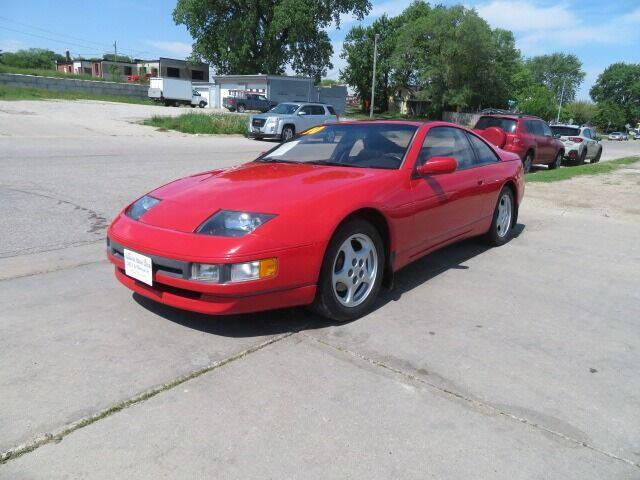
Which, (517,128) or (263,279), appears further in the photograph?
(517,128)

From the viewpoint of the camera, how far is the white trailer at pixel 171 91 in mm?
47125

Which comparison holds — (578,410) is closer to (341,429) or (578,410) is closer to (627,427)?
(627,427)

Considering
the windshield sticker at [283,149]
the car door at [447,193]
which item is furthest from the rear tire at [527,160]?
the windshield sticker at [283,149]

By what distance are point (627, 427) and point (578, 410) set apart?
0.71 ft

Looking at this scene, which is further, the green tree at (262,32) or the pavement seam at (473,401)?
the green tree at (262,32)

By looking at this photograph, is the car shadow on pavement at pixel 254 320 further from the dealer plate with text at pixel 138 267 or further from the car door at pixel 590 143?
the car door at pixel 590 143

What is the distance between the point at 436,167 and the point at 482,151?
5.28 feet

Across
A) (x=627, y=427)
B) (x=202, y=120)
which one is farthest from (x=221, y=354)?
(x=202, y=120)

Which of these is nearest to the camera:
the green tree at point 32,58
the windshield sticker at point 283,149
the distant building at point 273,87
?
the windshield sticker at point 283,149

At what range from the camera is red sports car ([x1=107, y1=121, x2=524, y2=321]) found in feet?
9.95

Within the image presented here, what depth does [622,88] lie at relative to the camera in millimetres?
118938

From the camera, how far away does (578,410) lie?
8.57 feet

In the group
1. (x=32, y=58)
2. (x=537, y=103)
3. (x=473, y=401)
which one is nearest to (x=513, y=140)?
(x=473, y=401)

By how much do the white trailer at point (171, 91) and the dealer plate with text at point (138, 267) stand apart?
47.5m
